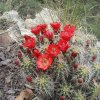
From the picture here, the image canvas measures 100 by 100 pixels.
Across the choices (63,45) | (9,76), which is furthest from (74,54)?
(9,76)

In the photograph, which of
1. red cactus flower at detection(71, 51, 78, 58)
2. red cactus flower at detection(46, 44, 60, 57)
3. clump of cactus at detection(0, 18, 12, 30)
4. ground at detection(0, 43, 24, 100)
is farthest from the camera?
clump of cactus at detection(0, 18, 12, 30)

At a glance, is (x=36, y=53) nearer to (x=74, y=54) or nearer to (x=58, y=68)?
(x=58, y=68)

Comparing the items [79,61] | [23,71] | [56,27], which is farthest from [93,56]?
[23,71]

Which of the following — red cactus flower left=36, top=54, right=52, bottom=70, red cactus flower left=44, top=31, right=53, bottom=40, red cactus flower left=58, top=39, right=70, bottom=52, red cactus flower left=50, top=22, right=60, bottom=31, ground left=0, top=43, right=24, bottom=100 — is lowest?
ground left=0, top=43, right=24, bottom=100

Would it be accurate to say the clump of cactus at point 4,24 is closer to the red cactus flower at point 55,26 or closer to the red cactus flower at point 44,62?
the red cactus flower at point 55,26

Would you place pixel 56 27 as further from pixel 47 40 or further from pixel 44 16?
pixel 44 16

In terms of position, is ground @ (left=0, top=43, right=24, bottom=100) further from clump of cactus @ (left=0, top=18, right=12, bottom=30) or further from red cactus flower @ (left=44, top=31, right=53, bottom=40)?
clump of cactus @ (left=0, top=18, right=12, bottom=30)

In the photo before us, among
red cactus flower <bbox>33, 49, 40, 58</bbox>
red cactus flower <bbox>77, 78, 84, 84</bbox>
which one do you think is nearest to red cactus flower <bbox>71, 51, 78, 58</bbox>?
red cactus flower <bbox>77, 78, 84, 84</bbox>

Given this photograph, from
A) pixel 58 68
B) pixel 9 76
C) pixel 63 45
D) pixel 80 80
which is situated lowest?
pixel 9 76

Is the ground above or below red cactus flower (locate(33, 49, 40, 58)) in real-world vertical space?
below
